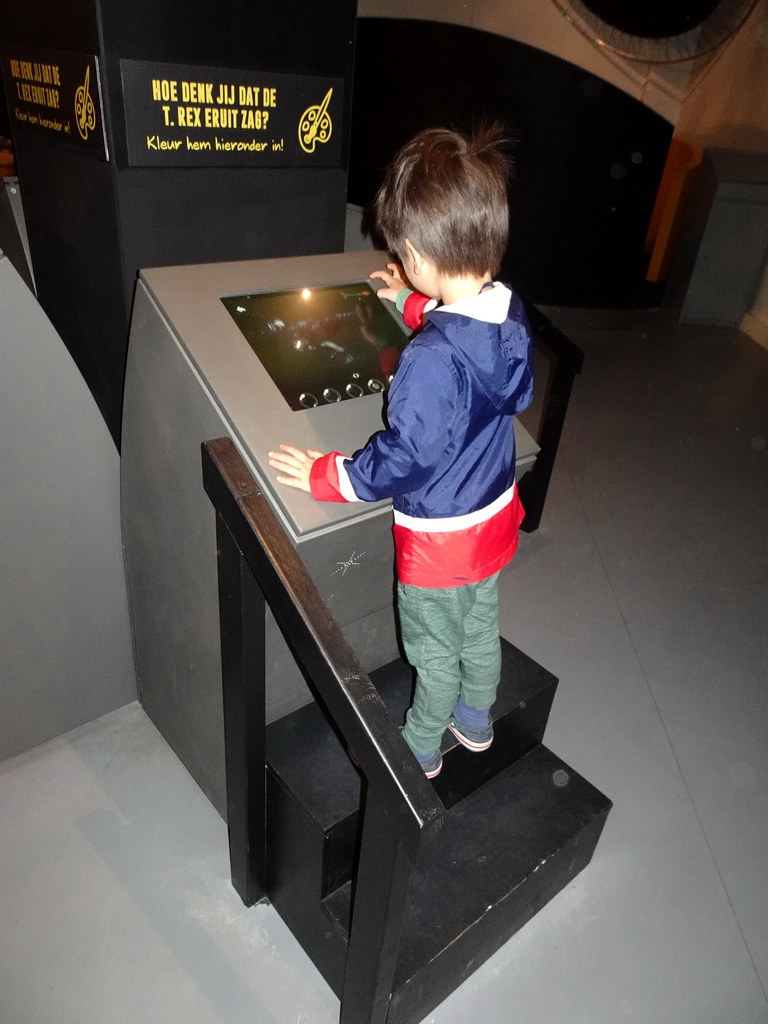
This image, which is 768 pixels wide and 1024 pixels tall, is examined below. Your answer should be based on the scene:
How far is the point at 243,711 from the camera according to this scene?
1115 millimetres

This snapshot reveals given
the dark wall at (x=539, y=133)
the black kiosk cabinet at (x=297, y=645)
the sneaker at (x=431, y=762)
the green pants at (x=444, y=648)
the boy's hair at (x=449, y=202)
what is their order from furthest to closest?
the dark wall at (x=539, y=133)
the sneaker at (x=431, y=762)
the green pants at (x=444, y=648)
the black kiosk cabinet at (x=297, y=645)
the boy's hair at (x=449, y=202)

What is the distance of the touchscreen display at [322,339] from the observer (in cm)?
118

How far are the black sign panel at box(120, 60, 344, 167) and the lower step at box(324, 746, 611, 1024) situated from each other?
131 cm

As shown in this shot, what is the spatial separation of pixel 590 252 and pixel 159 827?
15.0 ft

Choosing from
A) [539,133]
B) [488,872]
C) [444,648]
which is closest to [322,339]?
[444,648]

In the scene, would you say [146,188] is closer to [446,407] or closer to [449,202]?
[449,202]

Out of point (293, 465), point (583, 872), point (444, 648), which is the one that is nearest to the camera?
point (293, 465)

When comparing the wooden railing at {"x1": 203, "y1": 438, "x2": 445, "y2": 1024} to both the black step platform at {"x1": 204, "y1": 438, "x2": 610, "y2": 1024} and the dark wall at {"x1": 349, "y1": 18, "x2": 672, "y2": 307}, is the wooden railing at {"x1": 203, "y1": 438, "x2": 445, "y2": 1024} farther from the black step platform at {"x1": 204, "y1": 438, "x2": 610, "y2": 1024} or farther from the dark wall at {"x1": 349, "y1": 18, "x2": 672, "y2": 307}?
the dark wall at {"x1": 349, "y1": 18, "x2": 672, "y2": 307}

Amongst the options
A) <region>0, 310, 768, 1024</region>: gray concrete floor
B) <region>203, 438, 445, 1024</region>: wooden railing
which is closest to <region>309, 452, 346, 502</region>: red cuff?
<region>203, 438, 445, 1024</region>: wooden railing

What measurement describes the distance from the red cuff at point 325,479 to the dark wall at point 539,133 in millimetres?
4100

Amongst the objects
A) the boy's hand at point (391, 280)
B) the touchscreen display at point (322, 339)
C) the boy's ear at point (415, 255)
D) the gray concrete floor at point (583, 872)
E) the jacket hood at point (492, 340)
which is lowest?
the gray concrete floor at point (583, 872)

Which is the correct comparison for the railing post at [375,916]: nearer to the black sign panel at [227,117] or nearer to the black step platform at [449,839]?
the black step platform at [449,839]

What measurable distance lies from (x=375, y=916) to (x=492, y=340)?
2.59 ft

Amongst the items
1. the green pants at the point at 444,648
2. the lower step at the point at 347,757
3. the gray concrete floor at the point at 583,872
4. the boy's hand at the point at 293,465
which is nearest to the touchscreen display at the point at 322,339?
the boy's hand at the point at 293,465
